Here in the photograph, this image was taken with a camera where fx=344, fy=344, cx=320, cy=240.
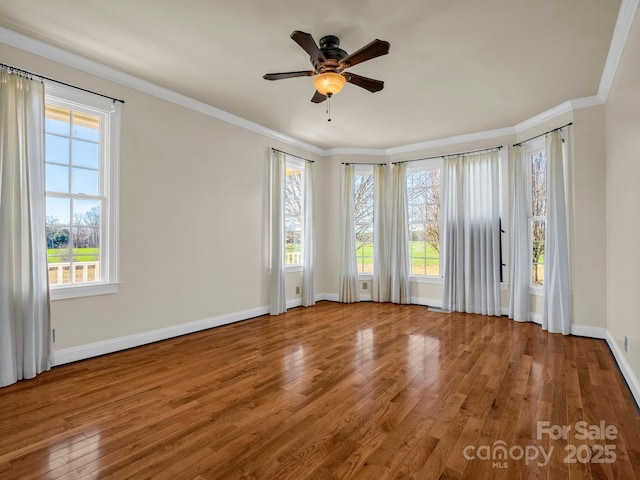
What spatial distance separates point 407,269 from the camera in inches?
258

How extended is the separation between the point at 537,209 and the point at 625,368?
8.78 feet

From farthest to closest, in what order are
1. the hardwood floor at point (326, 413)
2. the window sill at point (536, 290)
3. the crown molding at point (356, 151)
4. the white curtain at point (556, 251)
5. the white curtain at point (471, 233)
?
the crown molding at point (356, 151) → the white curtain at point (471, 233) → the window sill at point (536, 290) → the white curtain at point (556, 251) → the hardwood floor at point (326, 413)

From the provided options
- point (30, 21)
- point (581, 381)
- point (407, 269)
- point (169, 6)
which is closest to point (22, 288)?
point (30, 21)

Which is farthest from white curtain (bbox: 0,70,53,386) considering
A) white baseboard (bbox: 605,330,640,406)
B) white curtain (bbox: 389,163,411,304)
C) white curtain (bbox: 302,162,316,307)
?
white curtain (bbox: 389,163,411,304)

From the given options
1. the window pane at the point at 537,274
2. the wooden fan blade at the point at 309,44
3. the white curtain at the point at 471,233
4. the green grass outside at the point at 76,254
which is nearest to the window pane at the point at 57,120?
the green grass outside at the point at 76,254

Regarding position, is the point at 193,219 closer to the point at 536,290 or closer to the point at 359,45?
the point at 359,45

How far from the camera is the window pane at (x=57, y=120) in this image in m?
3.37

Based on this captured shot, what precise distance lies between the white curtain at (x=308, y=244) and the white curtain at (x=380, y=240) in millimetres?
1260

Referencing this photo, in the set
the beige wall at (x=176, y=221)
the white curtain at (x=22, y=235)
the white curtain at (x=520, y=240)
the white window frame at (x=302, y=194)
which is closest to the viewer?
the white curtain at (x=22, y=235)

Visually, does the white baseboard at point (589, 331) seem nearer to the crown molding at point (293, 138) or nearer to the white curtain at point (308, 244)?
the crown molding at point (293, 138)

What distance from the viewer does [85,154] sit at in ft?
11.8

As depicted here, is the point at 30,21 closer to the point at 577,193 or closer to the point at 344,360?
the point at 344,360

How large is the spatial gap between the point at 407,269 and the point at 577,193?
292 centimetres

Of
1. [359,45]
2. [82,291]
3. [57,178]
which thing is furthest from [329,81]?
[82,291]
